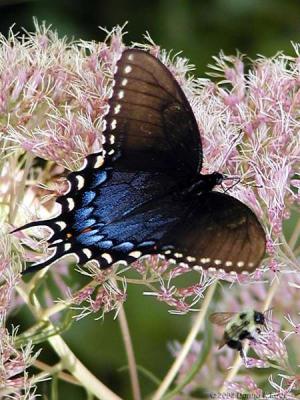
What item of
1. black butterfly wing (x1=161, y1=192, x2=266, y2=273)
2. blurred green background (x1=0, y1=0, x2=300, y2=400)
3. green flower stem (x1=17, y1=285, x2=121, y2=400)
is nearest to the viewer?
black butterfly wing (x1=161, y1=192, x2=266, y2=273)

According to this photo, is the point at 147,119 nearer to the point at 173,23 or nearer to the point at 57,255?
the point at 57,255

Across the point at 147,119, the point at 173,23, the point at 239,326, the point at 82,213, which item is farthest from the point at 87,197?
the point at 173,23

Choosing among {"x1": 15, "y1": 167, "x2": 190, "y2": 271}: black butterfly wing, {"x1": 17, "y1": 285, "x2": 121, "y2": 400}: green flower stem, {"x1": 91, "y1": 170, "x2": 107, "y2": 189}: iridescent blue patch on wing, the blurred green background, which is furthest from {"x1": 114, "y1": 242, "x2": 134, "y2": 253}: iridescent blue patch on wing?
the blurred green background

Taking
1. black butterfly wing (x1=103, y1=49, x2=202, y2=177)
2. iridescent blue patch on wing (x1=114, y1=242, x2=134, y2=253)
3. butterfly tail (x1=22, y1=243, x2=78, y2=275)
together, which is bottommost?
butterfly tail (x1=22, y1=243, x2=78, y2=275)

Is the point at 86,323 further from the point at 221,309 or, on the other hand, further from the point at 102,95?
the point at 102,95

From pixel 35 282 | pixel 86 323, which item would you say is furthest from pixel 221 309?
pixel 35 282

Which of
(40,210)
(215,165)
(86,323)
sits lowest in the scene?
(86,323)

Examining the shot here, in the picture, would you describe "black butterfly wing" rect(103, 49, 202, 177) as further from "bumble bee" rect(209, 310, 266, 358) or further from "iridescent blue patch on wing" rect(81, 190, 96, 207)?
"bumble bee" rect(209, 310, 266, 358)
